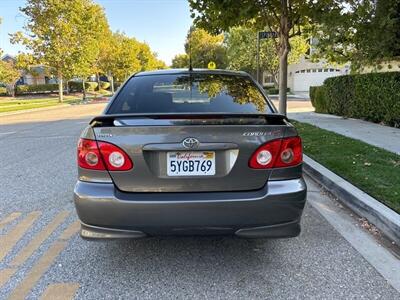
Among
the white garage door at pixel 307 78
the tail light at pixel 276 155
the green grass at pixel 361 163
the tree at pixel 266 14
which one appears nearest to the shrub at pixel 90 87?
the white garage door at pixel 307 78

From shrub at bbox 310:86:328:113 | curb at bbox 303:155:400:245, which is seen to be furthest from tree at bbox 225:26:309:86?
curb at bbox 303:155:400:245

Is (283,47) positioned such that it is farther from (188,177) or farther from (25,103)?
(25,103)

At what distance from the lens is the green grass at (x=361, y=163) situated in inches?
187

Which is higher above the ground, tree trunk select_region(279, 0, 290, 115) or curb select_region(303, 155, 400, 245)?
tree trunk select_region(279, 0, 290, 115)

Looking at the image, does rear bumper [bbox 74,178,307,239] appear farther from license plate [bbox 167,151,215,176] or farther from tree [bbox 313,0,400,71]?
tree [bbox 313,0,400,71]

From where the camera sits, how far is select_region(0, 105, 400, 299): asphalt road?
286 centimetres

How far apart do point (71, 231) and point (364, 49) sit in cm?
1118

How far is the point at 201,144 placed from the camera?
283 cm

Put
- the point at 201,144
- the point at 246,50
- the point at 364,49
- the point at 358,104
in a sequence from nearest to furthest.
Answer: the point at 201,144, the point at 364,49, the point at 358,104, the point at 246,50

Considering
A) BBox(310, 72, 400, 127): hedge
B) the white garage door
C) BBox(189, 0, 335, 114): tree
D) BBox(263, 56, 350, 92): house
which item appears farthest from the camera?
the white garage door

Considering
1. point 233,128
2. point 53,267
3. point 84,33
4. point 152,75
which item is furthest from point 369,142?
point 84,33

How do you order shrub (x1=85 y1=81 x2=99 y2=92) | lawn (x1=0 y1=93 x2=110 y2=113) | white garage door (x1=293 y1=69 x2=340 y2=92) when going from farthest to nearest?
shrub (x1=85 y1=81 x2=99 y2=92) → white garage door (x1=293 y1=69 x2=340 y2=92) → lawn (x1=0 y1=93 x2=110 y2=113)

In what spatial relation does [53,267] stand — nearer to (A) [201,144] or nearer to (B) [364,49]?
(A) [201,144]

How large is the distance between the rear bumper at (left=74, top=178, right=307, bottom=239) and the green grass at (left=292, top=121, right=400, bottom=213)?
6.18 ft
